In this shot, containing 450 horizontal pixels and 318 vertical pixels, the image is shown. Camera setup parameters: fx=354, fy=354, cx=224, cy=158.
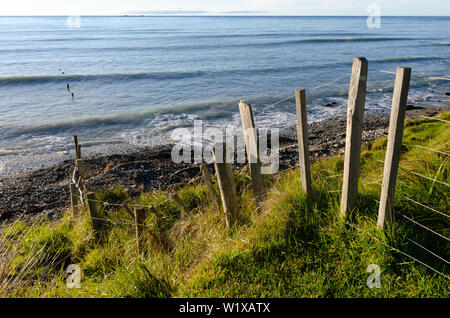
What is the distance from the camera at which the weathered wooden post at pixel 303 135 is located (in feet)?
11.3

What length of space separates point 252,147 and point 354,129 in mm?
1110

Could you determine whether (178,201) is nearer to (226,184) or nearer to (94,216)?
(226,184)

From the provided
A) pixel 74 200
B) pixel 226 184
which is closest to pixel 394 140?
pixel 226 184

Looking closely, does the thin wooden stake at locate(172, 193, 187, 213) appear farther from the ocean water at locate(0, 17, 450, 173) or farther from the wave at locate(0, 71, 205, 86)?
the wave at locate(0, 71, 205, 86)

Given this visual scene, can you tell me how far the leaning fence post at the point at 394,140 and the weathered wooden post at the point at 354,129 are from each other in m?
0.30

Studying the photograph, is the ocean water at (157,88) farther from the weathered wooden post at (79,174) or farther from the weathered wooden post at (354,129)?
the weathered wooden post at (79,174)

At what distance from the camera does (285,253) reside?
328cm

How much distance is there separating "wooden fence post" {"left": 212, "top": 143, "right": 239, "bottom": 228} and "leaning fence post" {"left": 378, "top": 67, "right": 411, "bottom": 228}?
1497mm

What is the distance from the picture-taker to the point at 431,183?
3.48 meters

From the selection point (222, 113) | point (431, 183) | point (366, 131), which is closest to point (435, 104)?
point (366, 131)

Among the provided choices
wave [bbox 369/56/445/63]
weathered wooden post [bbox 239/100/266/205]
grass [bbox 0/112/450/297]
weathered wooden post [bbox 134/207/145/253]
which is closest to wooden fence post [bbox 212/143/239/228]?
grass [bbox 0/112/450/297]

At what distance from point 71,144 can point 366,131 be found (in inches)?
367
